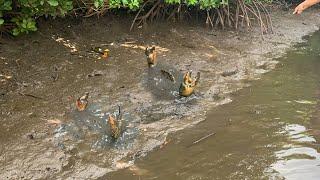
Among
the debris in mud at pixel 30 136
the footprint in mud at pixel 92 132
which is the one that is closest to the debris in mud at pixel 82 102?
the footprint in mud at pixel 92 132

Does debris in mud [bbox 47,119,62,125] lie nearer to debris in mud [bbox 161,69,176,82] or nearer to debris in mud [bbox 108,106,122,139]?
debris in mud [bbox 108,106,122,139]

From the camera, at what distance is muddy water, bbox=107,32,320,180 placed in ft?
14.5

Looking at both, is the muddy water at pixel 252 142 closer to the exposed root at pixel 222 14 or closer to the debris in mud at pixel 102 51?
the debris in mud at pixel 102 51

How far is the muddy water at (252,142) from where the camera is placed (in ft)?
14.5

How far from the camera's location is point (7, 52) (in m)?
A: 6.35

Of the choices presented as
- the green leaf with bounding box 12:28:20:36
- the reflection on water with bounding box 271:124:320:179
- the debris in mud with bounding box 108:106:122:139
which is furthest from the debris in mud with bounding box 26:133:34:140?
the reflection on water with bounding box 271:124:320:179

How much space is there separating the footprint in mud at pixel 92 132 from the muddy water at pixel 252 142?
15.7 inches

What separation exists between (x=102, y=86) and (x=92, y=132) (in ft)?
3.60

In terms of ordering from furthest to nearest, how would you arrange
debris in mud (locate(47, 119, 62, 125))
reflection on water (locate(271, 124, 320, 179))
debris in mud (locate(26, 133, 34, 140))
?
1. debris in mud (locate(47, 119, 62, 125))
2. debris in mud (locate(26, 133, 34, 140))
3. reflection on water (locate(271, 124, 320, 179))

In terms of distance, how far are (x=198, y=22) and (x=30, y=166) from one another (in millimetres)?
5270

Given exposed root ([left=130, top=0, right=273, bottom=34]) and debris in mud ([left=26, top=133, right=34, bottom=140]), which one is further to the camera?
exposed root ([left=130, top=0, right=273, bottom=34])

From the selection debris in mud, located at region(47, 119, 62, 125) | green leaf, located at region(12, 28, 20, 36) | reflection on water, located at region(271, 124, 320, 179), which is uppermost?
green leaf, located at region(12, 28, 20, 36)

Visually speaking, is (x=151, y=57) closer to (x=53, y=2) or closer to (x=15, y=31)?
(x=53, y=2)

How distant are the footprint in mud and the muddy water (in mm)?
399
